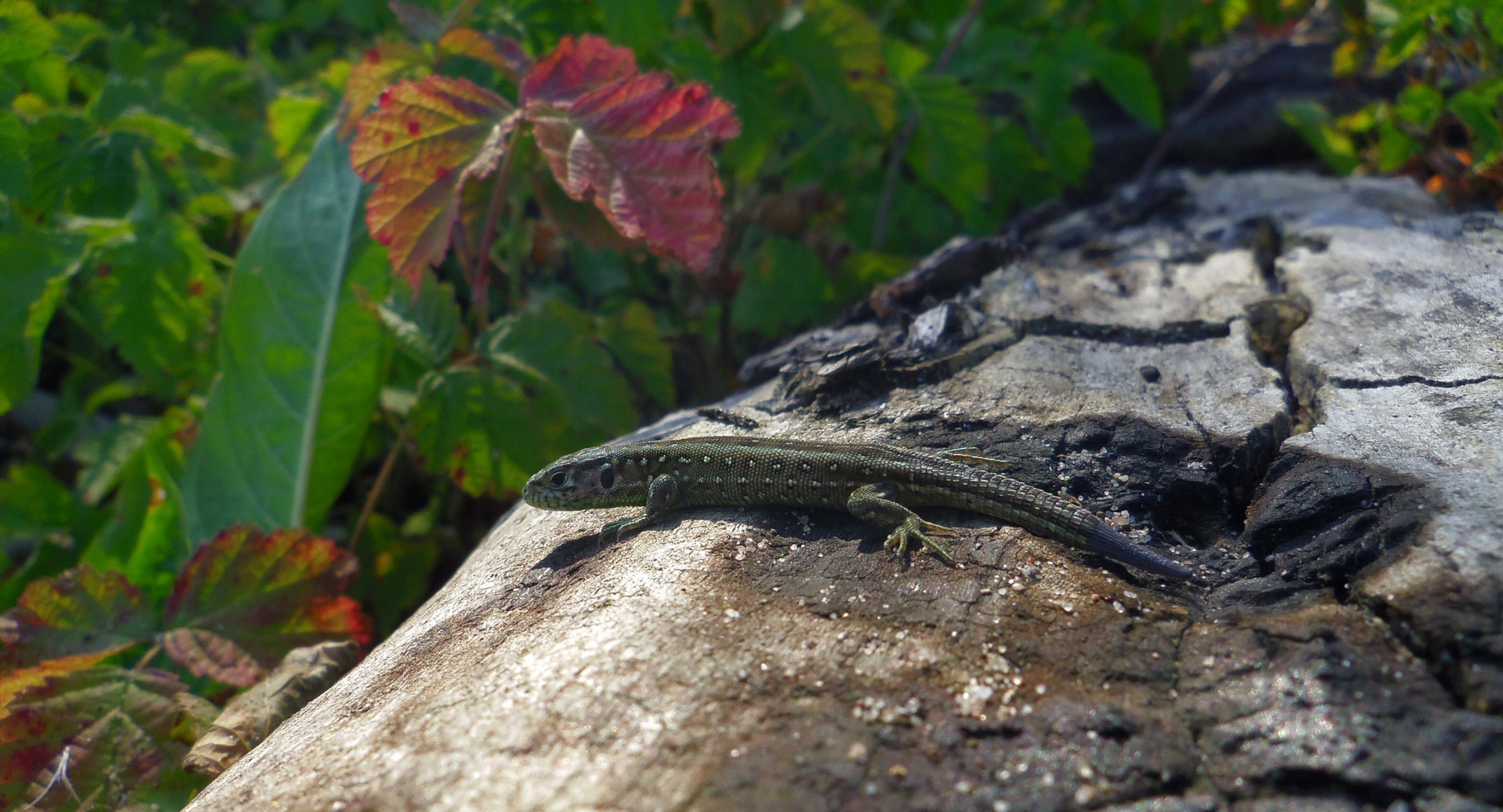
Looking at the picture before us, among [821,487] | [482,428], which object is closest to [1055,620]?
[821,487]

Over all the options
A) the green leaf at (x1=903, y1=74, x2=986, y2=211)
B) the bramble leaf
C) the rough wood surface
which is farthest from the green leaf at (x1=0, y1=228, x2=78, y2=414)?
the green leaf at (x1=903, y1=74, x2=986, y2=211)

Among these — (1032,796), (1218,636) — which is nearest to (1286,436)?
(1218,636)

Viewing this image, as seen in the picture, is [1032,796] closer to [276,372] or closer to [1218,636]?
[1218,636]

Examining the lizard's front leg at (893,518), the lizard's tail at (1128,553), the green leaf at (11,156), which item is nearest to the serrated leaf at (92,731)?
the green leaf at (11,156)

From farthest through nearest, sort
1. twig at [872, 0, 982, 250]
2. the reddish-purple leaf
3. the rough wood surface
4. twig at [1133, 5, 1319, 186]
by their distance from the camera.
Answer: twig at [1133, 5, 1319, 186]
twig at [872, 0, 982, 250]
the reddish-purple leaf
the rough wood surface

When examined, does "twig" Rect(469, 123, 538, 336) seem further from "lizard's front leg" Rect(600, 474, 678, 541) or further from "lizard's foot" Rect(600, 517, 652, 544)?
"lizard's foot" Rect(600, 517, 652, 544)

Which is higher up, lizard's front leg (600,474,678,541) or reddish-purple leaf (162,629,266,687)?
lizard's front leg (600,474,678,541)

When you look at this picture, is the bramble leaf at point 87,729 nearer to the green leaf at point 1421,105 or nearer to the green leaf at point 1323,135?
the green leaf at point 1421,105
